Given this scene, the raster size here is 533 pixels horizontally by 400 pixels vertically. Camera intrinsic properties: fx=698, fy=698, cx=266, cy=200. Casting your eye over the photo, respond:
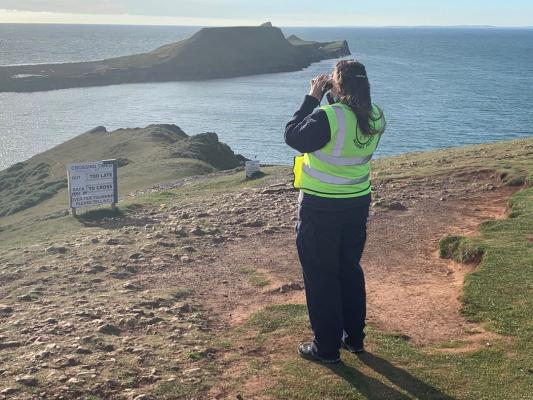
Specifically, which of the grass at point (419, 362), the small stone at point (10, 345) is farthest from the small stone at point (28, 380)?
the grass at point (419, 362)

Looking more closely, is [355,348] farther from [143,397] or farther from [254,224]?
[254,224]

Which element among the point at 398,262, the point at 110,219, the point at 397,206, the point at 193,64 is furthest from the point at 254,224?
the point at 193,64

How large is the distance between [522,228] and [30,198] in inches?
737

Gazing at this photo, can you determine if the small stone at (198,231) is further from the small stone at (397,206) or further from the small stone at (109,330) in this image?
the small stone at (109,330)

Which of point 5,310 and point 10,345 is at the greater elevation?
point 10,345

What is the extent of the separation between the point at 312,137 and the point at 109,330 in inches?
117

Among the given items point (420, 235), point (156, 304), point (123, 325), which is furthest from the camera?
point (420, 235)

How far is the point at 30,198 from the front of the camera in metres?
24.2

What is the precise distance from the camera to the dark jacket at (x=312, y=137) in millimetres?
5125

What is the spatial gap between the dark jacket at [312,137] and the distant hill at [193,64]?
96496mm

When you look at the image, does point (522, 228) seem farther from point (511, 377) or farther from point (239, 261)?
point (511, 377)

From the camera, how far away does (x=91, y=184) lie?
1481cm

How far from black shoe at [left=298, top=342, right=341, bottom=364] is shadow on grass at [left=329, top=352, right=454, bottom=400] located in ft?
0.17

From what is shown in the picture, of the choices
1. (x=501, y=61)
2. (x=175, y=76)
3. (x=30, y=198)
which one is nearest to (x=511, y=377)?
(x=30, y=198)
